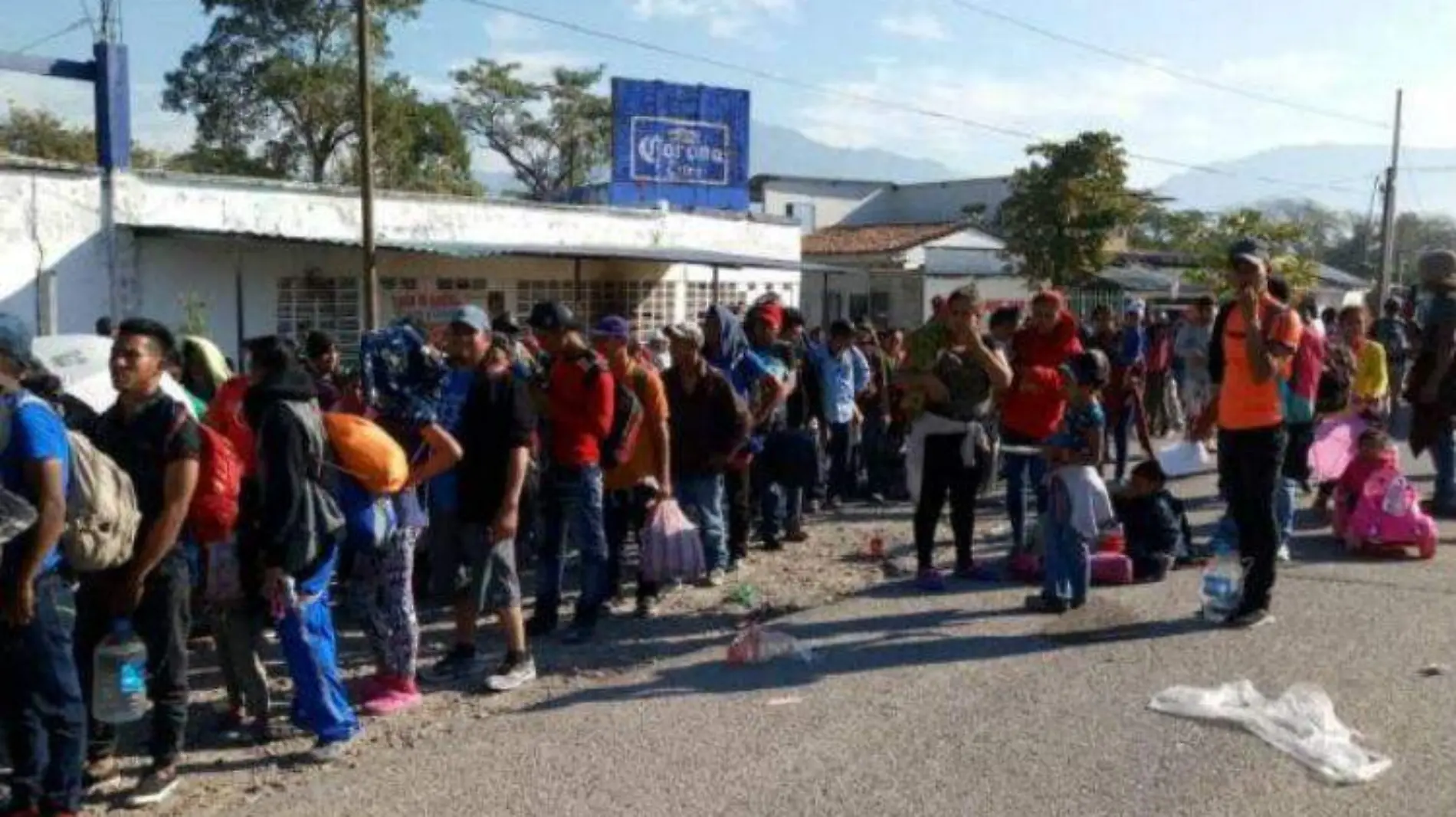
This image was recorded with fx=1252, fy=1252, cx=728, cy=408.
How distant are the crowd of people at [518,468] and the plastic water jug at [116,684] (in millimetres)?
136

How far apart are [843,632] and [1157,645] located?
60.5 inches

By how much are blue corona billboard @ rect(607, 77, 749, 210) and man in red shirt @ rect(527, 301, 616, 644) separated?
1641cm

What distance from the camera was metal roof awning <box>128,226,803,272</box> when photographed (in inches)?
554

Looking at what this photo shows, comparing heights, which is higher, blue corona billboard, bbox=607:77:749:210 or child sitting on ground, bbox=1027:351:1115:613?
blue corona billboard, bbox=607:77:749:210

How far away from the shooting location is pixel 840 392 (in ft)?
33.2

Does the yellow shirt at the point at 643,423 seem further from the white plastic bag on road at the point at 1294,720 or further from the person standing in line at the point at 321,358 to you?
the white plastic bag on road at the point at 1294,720

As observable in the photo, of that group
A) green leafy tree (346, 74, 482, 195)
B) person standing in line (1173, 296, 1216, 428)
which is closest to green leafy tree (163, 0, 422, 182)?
green leafy tree (346, 74, 482, 195)

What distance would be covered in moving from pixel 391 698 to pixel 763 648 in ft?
5.70

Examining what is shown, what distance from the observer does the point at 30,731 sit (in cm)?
411

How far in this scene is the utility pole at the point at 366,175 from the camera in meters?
14.8

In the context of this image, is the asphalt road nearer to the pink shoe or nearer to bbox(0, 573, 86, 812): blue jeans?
the pink shoe

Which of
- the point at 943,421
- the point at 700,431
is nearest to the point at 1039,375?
the point at 943,421

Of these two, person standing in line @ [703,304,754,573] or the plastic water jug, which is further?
person standing in line @ [703,304,754,573]

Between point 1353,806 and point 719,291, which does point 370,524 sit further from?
point 719,291
